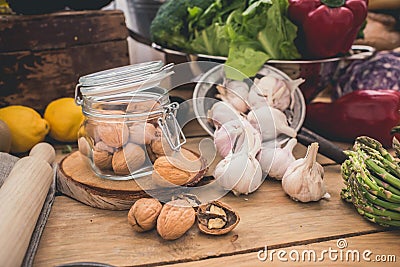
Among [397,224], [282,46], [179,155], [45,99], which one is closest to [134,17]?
[45,99]

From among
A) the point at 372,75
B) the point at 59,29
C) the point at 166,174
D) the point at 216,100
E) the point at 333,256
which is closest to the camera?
the point at 333,256

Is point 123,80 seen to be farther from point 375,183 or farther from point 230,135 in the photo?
point 375,183

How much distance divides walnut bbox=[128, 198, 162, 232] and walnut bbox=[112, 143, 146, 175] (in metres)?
0.10

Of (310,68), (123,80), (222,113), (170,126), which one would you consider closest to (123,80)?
(123,80)

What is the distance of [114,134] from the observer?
2.27ft

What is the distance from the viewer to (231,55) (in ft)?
3.01

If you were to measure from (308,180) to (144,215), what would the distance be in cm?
24

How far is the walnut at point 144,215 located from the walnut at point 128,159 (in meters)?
0.10

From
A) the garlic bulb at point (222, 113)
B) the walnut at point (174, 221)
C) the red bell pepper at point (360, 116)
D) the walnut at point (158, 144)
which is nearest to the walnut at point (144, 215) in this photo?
the walnut at point (174, 221)

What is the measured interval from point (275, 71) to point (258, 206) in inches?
12.8

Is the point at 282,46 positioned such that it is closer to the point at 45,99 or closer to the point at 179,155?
the point at 179,155

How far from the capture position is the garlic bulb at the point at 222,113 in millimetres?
818

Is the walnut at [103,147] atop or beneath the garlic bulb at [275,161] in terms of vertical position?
atop

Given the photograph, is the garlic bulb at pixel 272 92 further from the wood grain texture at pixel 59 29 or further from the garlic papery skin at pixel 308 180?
the wood grain texture at pixel 59 29
